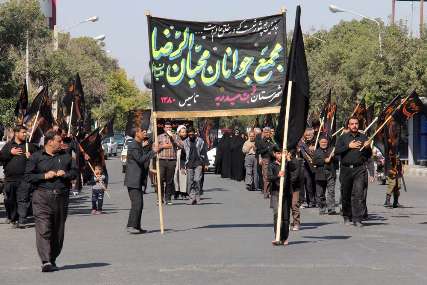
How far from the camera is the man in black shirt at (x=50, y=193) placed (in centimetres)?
1117

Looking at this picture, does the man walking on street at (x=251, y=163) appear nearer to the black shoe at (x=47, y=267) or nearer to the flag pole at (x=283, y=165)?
the flag pole at (x=283, y=165)

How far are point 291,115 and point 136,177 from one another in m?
2.68

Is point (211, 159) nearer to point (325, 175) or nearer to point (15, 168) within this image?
point (325, 175)

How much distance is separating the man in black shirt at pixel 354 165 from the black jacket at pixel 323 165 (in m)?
2.50

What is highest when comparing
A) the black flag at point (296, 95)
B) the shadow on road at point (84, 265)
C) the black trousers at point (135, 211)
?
the black flag at point (296, 95)

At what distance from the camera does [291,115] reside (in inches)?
563

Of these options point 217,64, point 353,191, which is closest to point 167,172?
point 353,191

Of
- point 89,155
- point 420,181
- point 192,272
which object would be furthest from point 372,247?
point 420,181

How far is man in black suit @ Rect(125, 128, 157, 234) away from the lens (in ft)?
50.0

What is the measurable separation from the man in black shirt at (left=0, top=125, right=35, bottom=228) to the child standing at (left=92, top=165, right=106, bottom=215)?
232cm

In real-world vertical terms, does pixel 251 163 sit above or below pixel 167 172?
above

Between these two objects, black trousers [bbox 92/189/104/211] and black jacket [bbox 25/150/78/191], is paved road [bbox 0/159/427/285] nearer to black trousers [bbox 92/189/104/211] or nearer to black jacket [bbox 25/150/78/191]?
black trousers [bbox 92/189/104/211]

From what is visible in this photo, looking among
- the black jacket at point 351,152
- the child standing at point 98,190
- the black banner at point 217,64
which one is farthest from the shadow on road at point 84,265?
the child standing at point 98,190

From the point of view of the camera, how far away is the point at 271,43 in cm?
1551
